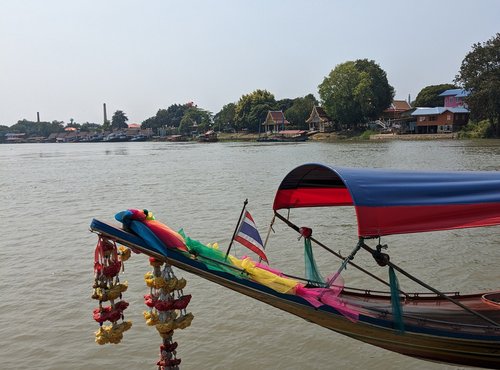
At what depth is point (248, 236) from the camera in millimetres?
4586

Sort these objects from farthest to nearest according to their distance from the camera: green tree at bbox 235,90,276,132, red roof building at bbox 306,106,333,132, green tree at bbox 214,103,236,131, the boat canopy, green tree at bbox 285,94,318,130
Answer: green tree at bbox 214,103,236,131, green tree at bbox 235,90,276,132, green tree at bbox 285,94,318,130, red roof building at bbox 306,106,333,132, the boat canopy

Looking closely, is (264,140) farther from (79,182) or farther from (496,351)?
(496,351)

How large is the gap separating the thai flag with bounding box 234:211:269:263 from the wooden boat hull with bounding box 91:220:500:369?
592 mm

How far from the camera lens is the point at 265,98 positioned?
295 ft

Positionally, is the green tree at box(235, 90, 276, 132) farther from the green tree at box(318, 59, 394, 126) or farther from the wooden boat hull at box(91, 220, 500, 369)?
the wooden boat hull at box(91, 220, 500, 369)

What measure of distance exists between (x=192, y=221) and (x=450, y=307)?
893cm

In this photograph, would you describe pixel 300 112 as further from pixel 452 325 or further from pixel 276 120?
pixel 452 325

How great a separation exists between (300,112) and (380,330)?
7960cm

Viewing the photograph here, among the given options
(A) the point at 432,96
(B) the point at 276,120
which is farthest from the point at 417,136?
(B) the point at 276,120

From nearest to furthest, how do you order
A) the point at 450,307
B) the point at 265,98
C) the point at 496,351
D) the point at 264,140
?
the point at 496,351 → the point at 450,307 → the point at 264,140 → the point at 265,98

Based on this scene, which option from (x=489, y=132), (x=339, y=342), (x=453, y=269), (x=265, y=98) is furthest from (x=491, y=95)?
(x=265, y=98)

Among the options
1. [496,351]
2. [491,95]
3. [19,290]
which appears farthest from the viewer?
[491,95]

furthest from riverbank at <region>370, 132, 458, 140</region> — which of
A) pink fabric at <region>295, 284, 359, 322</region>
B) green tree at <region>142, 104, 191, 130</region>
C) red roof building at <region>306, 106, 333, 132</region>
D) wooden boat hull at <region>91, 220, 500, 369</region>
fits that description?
green tree at <region>142, 104, 191, 130</region>

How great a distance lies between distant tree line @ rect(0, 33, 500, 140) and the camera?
43.6 m
